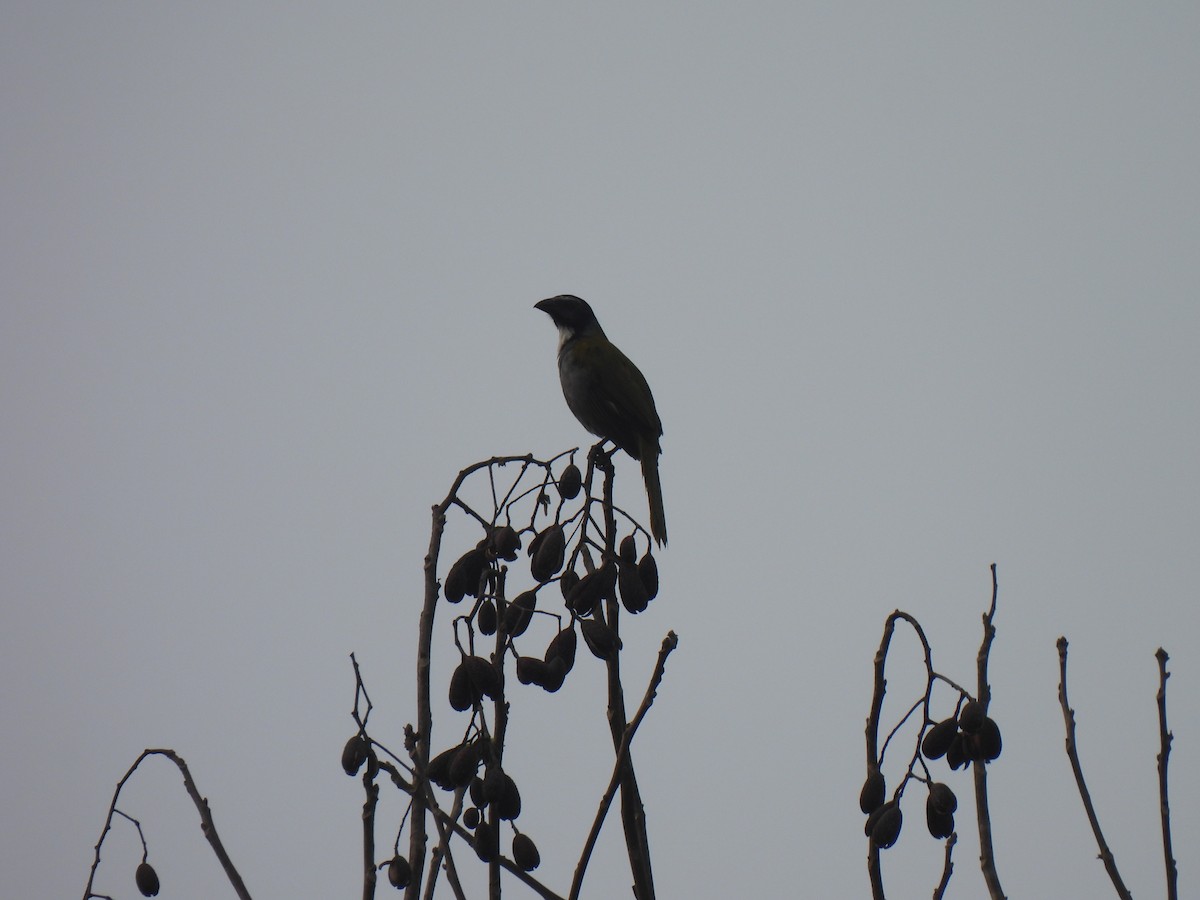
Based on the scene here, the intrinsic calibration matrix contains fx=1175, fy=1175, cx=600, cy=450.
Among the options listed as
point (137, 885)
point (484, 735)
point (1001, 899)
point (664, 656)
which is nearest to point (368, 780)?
point (484, 735)

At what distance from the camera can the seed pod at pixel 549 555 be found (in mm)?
3344

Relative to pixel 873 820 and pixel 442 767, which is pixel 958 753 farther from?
pixel 442 767

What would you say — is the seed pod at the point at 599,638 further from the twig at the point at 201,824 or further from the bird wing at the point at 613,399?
the bird wing at the point at 613,399

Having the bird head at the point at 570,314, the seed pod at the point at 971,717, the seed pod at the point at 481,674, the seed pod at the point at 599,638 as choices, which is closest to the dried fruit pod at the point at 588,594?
the seed pod at the point at 599,638

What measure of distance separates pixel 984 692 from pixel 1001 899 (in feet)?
1.98

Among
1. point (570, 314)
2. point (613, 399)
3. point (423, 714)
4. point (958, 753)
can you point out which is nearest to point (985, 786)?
point (958, 753)

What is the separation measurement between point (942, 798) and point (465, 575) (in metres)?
1.41

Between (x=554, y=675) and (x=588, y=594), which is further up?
(x=588, y=594)

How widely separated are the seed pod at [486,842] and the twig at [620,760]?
12.2 inches

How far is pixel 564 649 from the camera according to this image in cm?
298

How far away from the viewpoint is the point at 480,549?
130 inches

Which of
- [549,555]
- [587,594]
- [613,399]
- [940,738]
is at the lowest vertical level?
[940,738]

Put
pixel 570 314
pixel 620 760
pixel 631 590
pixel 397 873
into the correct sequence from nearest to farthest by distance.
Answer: pixel 620 760
pixel 397 873
pixel 631 590
pixel 570 314

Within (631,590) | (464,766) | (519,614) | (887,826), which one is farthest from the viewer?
(631,590)
